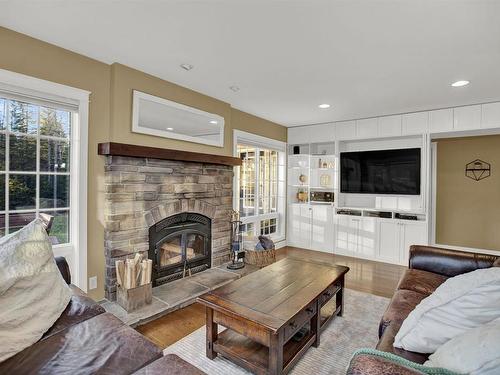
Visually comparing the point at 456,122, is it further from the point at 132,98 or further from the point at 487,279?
the point at 132,98

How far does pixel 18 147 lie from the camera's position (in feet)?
7.55

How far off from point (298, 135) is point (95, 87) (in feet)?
12.5

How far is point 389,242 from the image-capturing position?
4.53 metres

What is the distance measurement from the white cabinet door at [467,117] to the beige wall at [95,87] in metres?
3.98

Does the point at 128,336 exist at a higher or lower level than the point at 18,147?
lower

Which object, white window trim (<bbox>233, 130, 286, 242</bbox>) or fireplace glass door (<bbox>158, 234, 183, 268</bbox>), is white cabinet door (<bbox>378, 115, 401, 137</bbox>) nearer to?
white window trim (<bbox>233, 130, 286, 242</bbox>)


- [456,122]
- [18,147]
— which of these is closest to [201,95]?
[18,147]

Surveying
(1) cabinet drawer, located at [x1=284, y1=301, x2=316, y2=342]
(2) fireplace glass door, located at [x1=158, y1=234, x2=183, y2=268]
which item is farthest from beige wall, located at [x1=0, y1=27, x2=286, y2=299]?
(1) cabinet drawer, located at [x1=284, y1=301, x2=316, y2=342]

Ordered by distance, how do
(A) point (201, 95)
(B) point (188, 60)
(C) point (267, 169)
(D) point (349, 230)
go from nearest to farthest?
(B) point (188, 60), (A) point (201, 95), (D) point (349, 230), (C) point (267, 169)

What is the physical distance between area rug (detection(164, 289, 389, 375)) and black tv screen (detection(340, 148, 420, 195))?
7.90 feet

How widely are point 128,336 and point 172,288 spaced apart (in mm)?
1664

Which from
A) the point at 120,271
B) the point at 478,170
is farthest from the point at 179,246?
the point at 478,170

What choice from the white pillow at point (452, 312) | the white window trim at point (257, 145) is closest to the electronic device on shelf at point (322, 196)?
the white window trim at point (257, 145)

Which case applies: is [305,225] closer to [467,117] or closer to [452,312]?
[467,117]
